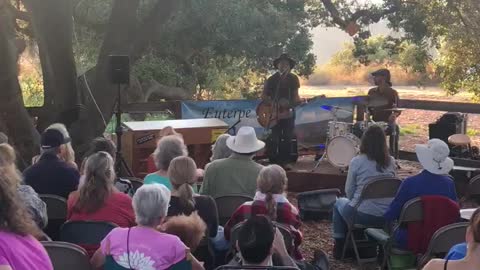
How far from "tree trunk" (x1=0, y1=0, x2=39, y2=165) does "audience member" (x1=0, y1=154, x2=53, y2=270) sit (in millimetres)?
5348

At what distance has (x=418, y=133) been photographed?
15891 millimetres

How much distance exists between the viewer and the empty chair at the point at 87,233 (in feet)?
11.4

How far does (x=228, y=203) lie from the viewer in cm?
448

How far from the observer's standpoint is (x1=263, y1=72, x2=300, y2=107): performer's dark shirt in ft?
30.2

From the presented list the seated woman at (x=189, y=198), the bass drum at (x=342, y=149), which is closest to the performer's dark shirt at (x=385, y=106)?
the bass drum at (x=342, y=149)

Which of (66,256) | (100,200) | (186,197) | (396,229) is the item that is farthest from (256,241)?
(396,229)

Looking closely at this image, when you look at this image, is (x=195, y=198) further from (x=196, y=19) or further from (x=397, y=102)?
(x=196, y=19)

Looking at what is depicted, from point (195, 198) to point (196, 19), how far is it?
9.57m

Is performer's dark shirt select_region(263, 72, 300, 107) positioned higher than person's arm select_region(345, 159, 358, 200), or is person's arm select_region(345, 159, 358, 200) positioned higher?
performer's dark shirt select_region(263, 72, 300, 107)

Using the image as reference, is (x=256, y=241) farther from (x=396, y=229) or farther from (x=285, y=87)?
(x=285, y=87)

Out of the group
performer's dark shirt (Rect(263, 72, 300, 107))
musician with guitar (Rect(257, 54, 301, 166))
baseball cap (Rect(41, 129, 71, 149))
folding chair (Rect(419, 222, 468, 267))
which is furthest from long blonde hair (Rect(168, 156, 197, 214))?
performer's dark shirt (Rect(263, 72, 300, 107))

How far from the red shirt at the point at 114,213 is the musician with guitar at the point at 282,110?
5513 mm

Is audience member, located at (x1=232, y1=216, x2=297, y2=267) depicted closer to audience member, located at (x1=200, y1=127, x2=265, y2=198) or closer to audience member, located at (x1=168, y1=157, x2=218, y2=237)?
audience member, located at (x1=168, y1=157, x2=218, y2=237)

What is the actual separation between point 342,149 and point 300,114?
1681 millimetres
